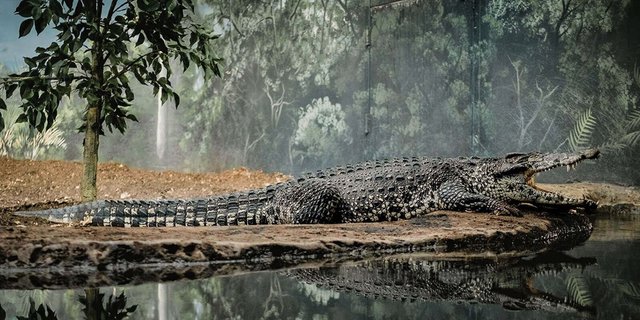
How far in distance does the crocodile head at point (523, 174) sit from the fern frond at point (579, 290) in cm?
238

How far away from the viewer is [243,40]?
8844 mm

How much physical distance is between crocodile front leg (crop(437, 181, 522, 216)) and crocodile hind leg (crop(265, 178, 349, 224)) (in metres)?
0.81

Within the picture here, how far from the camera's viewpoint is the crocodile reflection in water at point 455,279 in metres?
2.18

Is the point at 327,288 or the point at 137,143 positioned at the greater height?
the point at 137,143

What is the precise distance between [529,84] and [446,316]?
5.25m

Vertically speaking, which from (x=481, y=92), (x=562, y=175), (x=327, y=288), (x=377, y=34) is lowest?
(x=327, y=288)

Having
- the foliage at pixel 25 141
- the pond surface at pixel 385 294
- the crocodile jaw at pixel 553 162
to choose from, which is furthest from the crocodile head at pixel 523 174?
the foliage at pixel 25 141

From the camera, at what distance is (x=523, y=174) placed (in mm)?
5133

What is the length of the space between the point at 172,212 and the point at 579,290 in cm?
292

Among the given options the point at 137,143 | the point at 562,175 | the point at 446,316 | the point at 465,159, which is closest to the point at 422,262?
the point at 446,316

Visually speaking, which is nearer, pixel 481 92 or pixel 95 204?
pixel 95 204

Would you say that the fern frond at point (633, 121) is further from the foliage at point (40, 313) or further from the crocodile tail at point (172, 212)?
the foliage at point (40, 313)

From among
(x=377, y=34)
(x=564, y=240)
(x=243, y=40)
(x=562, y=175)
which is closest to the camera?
(x=564, y=240)

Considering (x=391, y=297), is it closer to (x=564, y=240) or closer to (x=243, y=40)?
(x=564, y=240)
